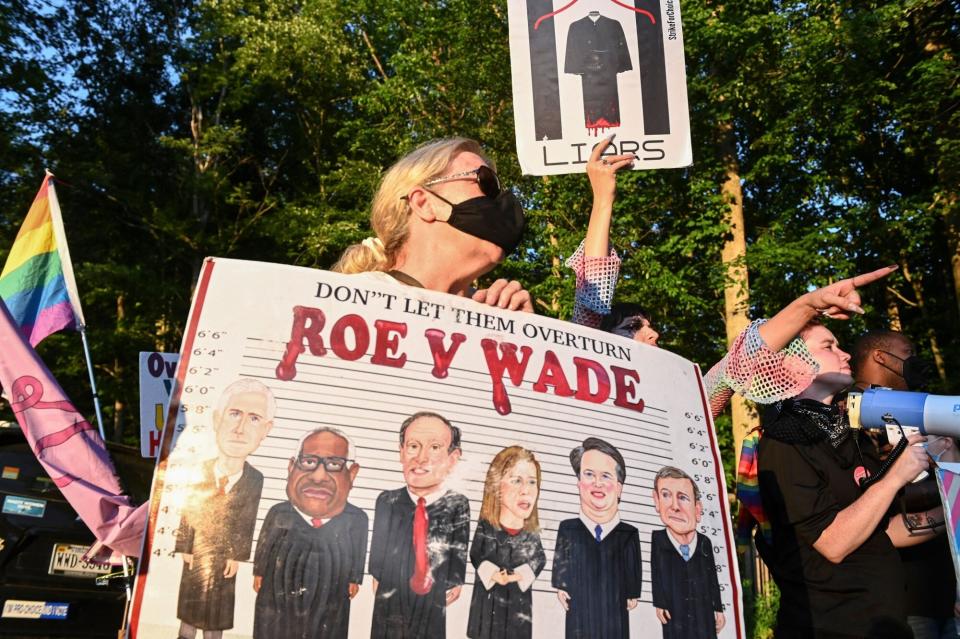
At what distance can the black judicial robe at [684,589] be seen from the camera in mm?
1767

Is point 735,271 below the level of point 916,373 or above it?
above

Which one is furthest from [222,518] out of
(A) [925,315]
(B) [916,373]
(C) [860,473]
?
(A) [925,315]

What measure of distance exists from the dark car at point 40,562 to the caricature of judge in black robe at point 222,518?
494cm

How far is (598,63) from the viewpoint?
3.38 m

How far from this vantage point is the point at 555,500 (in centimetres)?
175

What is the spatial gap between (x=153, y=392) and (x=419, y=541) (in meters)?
5.37

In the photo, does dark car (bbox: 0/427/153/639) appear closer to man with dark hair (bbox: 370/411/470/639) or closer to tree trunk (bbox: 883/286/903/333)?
man with dark hair (bbox: 370/411/470/639)

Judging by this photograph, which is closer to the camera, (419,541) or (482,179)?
(419,541)

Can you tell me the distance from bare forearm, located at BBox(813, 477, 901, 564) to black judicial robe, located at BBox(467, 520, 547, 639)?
1820mm

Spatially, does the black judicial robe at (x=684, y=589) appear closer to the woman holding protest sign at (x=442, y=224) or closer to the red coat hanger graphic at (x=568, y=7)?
the woman holding protest sign at (x=442, y=224)

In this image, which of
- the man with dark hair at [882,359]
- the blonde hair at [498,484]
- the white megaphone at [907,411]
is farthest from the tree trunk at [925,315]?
the blonde hair at [498,484]

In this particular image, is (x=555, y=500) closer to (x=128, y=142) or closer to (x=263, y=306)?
(x=263, y=306)

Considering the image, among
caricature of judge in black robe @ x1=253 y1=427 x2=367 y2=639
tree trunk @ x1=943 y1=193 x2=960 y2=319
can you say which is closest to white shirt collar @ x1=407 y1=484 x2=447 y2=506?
caricature of judge in black robe @ x1=253 y1=427 x2=367 y2=639

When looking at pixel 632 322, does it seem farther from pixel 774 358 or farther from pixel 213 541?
pixel 213 541
